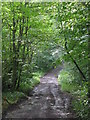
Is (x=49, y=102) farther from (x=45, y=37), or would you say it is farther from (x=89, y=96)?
(x=45, y=37)

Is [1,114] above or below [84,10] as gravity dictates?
below

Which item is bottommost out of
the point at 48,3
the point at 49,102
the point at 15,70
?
the point at 49,102

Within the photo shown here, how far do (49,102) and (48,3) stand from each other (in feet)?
14.1

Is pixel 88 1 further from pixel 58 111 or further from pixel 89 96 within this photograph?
pixel 58 111

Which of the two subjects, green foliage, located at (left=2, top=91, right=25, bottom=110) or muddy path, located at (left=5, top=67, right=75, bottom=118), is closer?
muddy path, located at (left=5, top=67, right=75, bottom=118)

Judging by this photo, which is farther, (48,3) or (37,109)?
(37,109)

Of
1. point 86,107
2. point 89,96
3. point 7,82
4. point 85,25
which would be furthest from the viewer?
point 7,82

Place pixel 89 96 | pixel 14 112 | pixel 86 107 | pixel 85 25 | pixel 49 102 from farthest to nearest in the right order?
pixel 49 102
pixel 14 112
pixel 89 96
pixel 86 107
pixel 85 25

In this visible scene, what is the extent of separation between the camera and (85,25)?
321cm

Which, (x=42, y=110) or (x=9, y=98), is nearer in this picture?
(x=42, y=110)

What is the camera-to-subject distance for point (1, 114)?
5984mm

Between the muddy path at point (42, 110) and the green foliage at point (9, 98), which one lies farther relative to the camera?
the green foliage at point (9, 98)

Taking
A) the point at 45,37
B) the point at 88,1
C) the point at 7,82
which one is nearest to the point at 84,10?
the point at 88,1

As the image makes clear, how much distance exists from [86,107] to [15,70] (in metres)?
4.17
